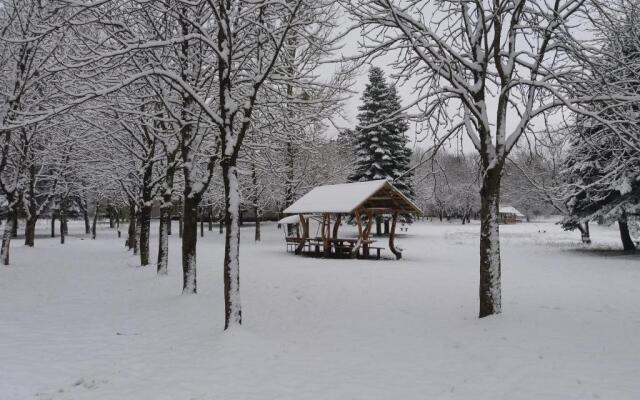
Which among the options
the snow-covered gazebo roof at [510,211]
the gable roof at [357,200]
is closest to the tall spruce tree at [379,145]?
the gable roof at [357,200]

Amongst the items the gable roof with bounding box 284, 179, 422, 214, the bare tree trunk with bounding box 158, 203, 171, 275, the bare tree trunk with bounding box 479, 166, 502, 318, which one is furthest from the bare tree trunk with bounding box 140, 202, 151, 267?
the bare tree trunk with bounding box 479, 166, 502, 318

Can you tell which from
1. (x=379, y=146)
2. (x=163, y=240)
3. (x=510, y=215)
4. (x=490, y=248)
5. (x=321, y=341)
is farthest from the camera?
(x=510, y=215)

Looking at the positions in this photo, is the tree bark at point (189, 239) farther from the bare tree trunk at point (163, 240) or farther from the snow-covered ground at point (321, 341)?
the bare tree trunk at point (163, 240)

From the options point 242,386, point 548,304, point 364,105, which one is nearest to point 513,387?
point 242,386

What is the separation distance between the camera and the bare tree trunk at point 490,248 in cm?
805

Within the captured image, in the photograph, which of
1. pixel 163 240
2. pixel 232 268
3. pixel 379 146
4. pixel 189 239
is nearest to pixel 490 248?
pixel 232 268

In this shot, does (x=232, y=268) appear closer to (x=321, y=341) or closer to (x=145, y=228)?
(x=321, y=341)

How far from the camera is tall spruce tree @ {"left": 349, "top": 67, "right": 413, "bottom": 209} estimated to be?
36.9 meters

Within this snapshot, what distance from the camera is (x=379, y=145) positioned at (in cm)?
3750

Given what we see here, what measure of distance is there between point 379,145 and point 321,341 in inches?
Answer: 1238

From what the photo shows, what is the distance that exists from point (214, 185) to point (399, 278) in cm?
2194

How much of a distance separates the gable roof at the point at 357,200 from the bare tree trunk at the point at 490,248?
481 inches

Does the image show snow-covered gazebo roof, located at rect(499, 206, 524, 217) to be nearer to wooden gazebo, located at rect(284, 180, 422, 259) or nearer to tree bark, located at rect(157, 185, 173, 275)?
wooden gazebo, located at rect(284, 180, 422, 259)

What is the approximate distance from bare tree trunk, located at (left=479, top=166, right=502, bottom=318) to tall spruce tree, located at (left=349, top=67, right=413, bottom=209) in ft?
92.6
